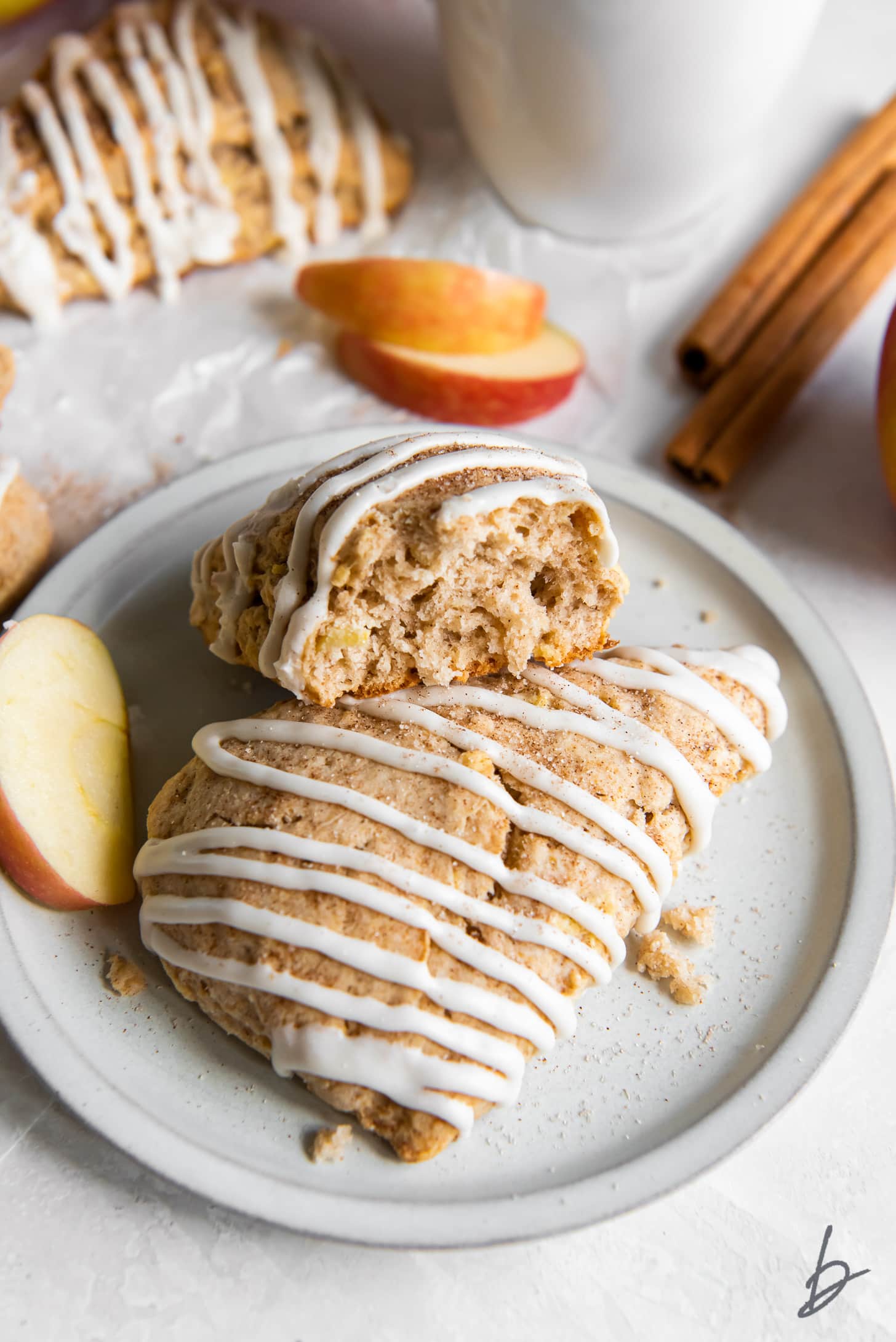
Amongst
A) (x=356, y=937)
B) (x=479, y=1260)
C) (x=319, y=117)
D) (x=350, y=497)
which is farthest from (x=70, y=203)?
(x=479, y=1260)

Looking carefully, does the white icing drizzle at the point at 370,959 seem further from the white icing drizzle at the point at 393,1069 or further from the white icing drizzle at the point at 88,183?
the white icing drizzle at the point at 88,183

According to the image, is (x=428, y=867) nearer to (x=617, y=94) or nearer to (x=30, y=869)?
(x=30, y=869)

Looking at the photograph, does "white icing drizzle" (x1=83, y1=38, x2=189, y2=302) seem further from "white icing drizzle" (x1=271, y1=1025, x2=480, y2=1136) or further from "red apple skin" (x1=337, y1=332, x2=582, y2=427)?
"white icing drizzle" (x1=271, y1=1025, x2=480, y2=1136)

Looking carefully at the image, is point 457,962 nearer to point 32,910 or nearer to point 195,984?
point 195,984

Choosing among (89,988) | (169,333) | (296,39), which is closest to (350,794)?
(89,988)

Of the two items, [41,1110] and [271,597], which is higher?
[271,597]

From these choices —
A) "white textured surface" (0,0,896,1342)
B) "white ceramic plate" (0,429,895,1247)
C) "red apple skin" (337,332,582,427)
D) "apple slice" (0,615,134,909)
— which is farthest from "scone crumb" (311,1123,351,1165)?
"red apple skin" (337,332,582,427)
